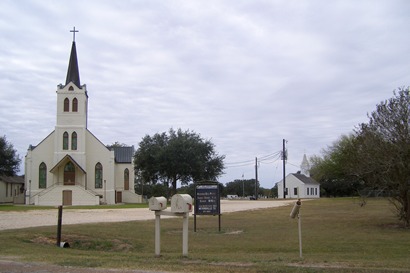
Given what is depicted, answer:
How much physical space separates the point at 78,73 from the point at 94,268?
6131 centimetres

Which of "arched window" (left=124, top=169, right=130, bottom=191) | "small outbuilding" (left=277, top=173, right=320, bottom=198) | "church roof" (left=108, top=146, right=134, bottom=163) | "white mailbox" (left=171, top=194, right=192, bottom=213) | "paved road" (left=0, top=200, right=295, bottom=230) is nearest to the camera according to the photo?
"white mailbox" (left=171, top=194, right=192, bottom=213)

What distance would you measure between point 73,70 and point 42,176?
14977 millimetres

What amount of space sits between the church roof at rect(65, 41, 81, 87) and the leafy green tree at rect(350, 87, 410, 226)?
50.4 m

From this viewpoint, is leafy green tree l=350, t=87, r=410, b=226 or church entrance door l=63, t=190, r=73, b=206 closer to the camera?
leafy green tree l=350, t=87, r=410, b=226

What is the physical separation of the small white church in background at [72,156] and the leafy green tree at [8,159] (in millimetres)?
3312

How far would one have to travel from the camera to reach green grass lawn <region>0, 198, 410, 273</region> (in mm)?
10125

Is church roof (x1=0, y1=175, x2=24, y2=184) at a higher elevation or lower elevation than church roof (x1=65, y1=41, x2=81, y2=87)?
lower

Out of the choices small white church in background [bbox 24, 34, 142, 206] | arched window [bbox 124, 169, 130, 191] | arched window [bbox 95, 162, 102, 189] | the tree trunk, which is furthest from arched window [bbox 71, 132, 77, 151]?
the tree trunk

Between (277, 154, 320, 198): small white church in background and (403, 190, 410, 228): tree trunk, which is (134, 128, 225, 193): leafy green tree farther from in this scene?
(403, 190, 410, 228): tree trunk

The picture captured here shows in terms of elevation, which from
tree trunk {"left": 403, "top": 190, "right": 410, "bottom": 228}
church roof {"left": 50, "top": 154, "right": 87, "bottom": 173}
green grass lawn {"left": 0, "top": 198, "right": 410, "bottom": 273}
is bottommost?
green grass lawn {"left": 0, "top": 198, "right": 410, "bottom": 273}

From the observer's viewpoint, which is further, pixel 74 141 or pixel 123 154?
pixel 123 154

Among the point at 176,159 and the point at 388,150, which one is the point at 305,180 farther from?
the point at 388,150

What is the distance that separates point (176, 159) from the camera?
6184 cm

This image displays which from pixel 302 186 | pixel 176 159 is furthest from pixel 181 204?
pixel 302 186
